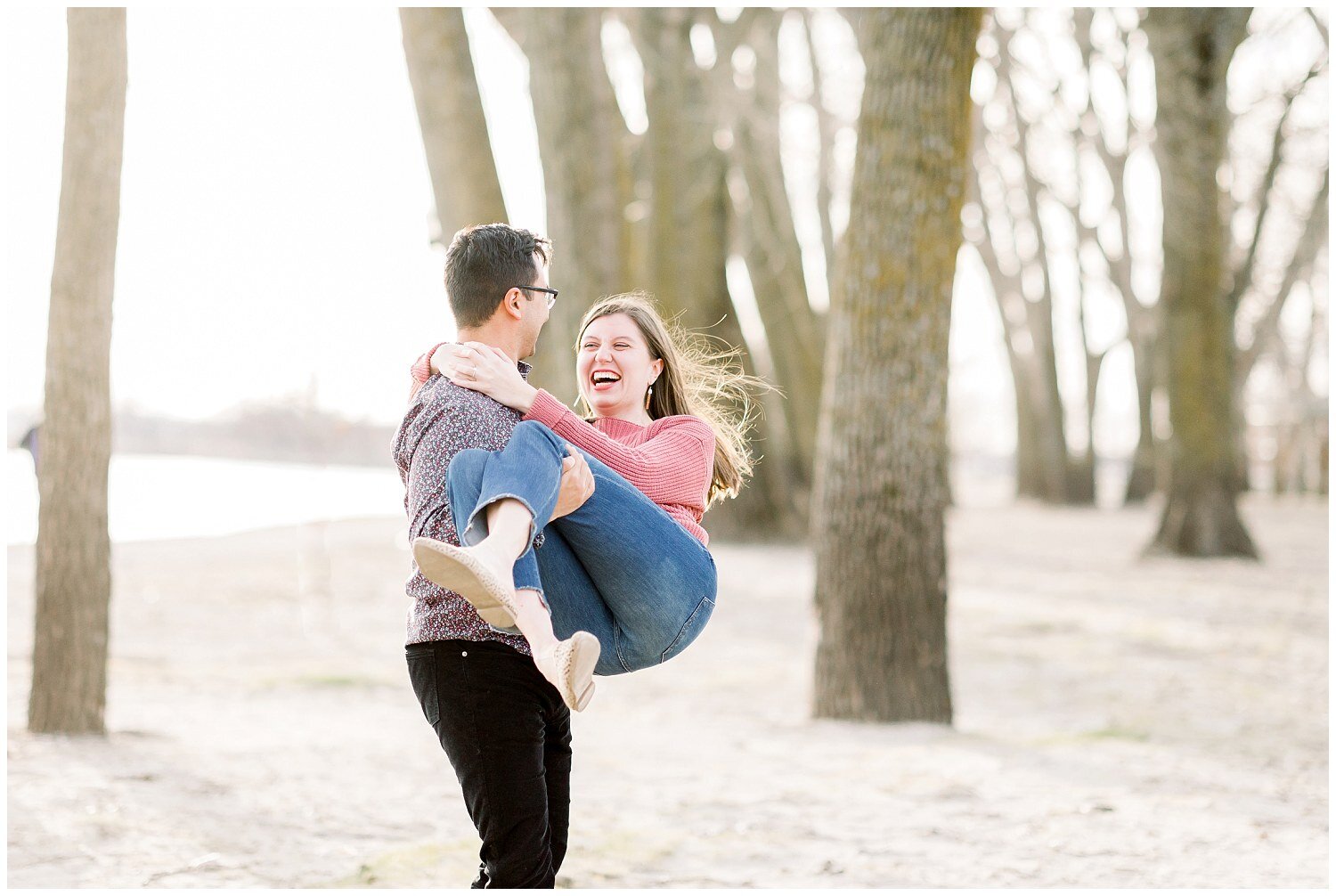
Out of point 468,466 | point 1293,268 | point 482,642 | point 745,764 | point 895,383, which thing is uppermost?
point 1293,268

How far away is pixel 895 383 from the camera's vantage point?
7.36 meters

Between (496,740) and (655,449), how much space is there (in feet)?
2.75

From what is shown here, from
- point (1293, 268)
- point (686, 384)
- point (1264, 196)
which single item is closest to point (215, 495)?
point (1264, 196)

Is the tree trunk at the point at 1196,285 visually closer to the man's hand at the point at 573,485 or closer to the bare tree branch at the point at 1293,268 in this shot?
the bare tree branch at the point at 1293,268

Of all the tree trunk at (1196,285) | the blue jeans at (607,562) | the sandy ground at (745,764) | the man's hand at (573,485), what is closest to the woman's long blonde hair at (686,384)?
the blue jeans at (607,562)

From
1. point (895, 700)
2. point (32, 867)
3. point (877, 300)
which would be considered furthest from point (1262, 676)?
point (32, 867)

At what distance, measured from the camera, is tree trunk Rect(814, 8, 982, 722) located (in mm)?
7285

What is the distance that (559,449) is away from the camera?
2969mm

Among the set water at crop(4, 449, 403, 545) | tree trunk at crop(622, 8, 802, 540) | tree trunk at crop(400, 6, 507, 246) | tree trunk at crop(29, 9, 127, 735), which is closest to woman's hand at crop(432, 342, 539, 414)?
tree trunk at crop(29, 9, 127, 735)

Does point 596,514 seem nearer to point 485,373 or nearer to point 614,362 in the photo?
point 485,373

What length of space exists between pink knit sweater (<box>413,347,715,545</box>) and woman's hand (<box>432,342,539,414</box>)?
2.4 inches

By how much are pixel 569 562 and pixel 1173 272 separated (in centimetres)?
1466

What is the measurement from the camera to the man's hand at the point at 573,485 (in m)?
2.97

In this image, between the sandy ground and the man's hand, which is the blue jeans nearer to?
the man's hand
